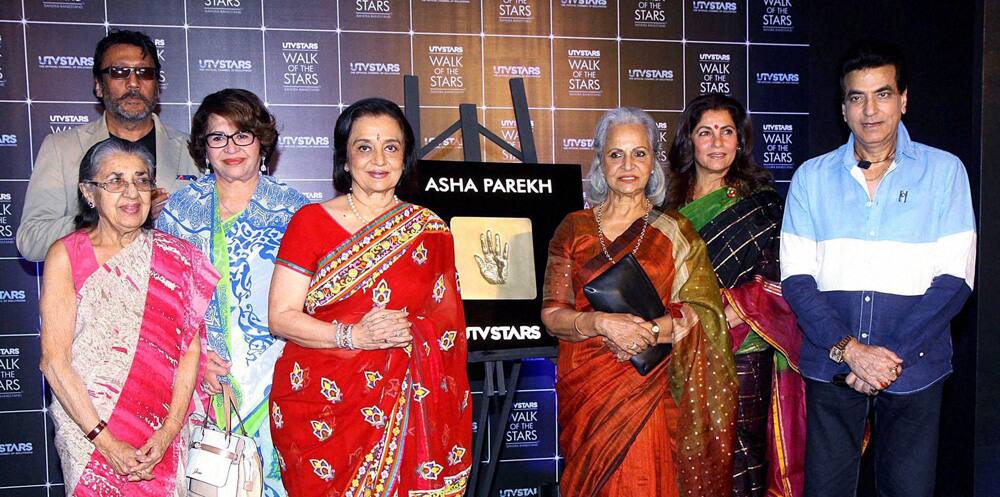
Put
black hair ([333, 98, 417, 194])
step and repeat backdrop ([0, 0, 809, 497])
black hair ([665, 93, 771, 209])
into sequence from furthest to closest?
step and repeat backdrop ([0, 0, 809, 497])
black hair ([665, 93, 771, 209])
black hair ([333, 98, 417, 194])

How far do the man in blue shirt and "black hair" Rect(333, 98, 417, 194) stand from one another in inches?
53.0

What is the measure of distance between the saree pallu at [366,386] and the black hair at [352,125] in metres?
0.16

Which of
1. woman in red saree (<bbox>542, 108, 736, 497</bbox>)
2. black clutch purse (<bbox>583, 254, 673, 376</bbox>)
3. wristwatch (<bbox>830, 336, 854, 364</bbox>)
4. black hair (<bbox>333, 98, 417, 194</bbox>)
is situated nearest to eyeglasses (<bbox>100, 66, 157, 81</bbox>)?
black hair (<bbox>333, 98, 417, 194</bbox>)

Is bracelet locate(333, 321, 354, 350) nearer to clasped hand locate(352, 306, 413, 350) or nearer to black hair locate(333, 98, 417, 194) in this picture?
clasped hand locate(352, 306, 413, 350)

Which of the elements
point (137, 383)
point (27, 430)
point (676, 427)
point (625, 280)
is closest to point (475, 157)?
point (625, 280)

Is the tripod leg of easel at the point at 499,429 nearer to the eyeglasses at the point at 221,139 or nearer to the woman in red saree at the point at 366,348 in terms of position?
the woman in red saree at the point at 366,348

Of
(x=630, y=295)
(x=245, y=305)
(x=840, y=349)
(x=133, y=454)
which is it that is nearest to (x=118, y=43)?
(x=245, y=305)

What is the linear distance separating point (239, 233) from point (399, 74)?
7.69 ft

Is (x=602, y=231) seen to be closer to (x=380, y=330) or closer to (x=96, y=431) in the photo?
(x=380, y=330)

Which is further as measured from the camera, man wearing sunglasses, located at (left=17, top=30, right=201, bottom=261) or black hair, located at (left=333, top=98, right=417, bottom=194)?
man wearing sunglasses, located at (left=17, top=30, right=201, bottom=261)

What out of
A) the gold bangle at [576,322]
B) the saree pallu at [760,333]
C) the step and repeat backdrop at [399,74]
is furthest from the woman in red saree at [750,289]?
the step and repeat backdrop at [399,74]

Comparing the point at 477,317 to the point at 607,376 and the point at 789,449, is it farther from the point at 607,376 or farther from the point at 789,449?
the point at 789,449

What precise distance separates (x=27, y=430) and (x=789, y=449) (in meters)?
4.00

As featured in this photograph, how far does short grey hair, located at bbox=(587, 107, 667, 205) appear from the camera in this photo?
2.80 metres
